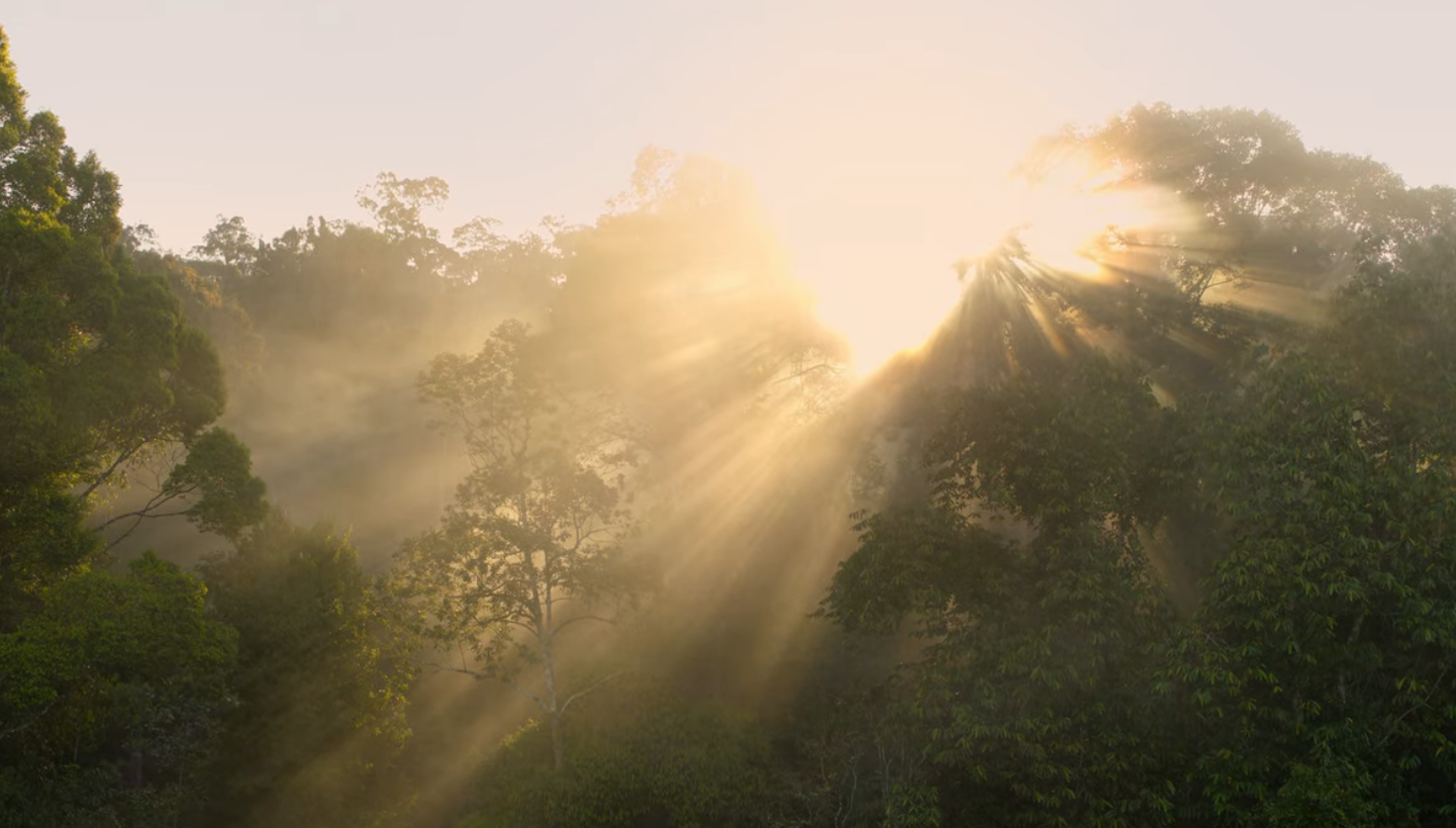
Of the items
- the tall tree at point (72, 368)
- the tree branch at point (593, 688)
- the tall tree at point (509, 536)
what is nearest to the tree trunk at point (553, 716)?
the tall tree at point (509, 536)

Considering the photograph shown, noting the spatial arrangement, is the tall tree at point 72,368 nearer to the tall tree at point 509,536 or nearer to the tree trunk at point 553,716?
the tall tree at point 509,536

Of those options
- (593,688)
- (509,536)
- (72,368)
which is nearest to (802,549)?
(593,688)

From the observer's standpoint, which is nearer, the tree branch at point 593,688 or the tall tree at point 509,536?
the tall tree at point 509,536

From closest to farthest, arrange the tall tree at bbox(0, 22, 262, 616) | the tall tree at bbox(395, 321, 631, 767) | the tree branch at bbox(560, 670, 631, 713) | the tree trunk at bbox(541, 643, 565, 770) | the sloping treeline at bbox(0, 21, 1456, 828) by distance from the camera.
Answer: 1. the sloping treeline at bbox(0, 21, 1456, 828)
2. the tall tree at bbox(0, 22, 262, 616)
3. the tree trunk at bbox(541, 643, 565, 770)
4. the tall tree at bbox(395, 321, 631, 767)
5. the tree branch at bbox(560, 670, 631, 713)

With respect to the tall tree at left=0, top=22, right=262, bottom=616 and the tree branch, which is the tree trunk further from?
the tall tree at left=0, top=22, right=262, bottom=616

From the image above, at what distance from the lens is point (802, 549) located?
24469 millimetres

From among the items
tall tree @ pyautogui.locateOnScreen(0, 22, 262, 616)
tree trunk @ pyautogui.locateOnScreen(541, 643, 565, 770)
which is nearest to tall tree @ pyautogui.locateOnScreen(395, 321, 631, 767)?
tree trunk @ pyautogui.locateOnScreen(541, 643, 565, 770)

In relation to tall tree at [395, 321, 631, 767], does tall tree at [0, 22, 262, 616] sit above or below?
above

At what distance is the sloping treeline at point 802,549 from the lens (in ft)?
40.5

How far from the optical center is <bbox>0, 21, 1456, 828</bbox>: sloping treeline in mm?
12344

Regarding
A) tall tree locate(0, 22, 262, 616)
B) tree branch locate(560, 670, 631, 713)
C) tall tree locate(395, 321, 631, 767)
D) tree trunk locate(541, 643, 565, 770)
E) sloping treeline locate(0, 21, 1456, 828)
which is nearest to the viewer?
sloping treeline locate(0, 21, 1456, 828)

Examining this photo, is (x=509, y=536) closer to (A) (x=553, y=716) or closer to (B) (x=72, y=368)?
(A) (x=553, y=716)

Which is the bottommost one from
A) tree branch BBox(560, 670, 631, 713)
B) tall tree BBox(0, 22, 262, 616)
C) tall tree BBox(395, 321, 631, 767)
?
tree branch BBox(560, 670, 631, 713)

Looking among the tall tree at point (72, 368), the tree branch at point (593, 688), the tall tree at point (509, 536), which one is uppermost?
the tall tree at point (72, 368)
